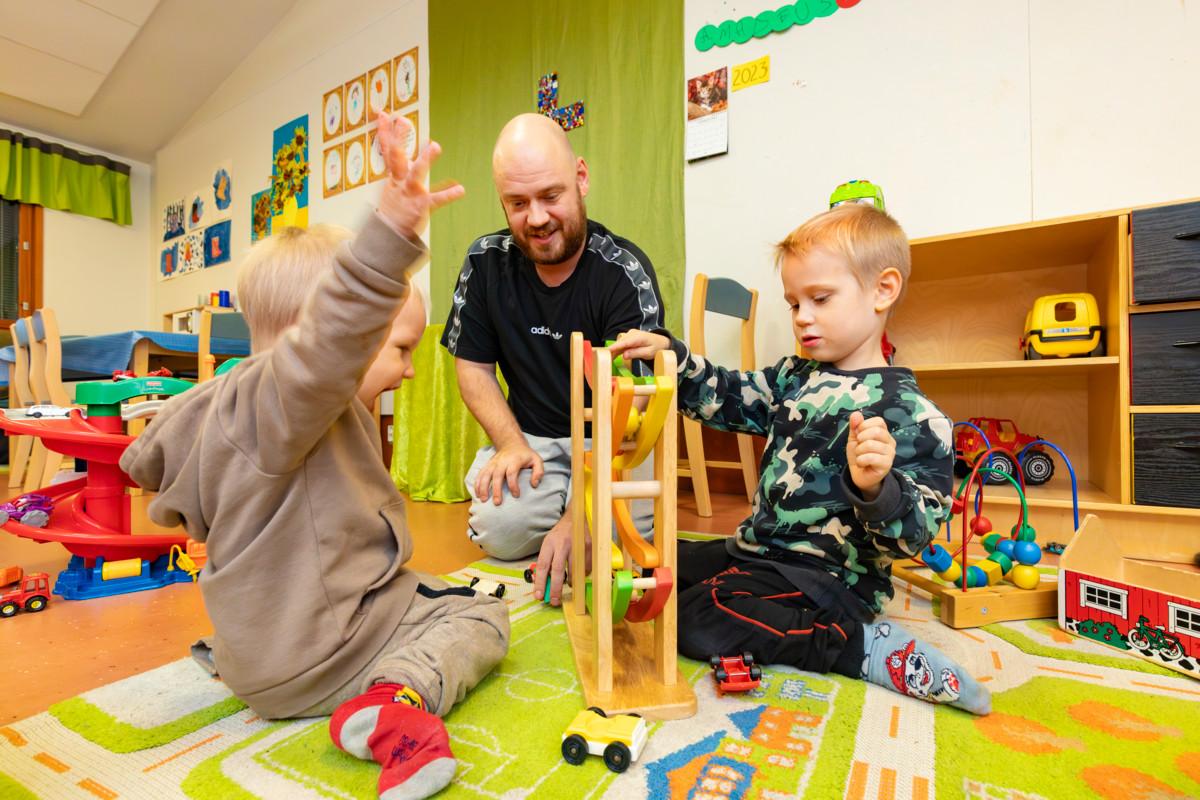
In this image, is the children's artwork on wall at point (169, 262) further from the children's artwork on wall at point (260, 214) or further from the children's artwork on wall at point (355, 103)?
the children's artwork on wall at point (355, 103)

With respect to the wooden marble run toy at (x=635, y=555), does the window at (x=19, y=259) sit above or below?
above

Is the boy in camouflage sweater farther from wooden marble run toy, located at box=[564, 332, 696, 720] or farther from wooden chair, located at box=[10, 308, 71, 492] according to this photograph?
wooden chair, located at box=[10, 308, 71, 492]

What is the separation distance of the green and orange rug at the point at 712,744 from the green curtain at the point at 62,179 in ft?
17.0

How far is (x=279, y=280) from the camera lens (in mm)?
658

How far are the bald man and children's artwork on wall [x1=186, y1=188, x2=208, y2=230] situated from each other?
3985 millimetres

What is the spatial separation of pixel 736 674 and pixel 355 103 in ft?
11.7

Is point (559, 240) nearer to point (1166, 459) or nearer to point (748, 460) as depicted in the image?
point (748, 460)

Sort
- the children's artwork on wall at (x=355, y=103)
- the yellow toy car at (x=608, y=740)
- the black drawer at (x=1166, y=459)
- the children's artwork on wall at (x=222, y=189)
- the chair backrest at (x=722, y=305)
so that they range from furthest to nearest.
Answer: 1. the children's artwork on wall at (x=222, y=189)
2. the children's artwork on wall at (x=355, y=103)
3. the chair backrest at (x=722, y=305)
4. the black drawer at (x=1166, y=459)
5. the yellow toy car at (x=608, y=740)

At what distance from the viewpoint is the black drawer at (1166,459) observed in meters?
1.28

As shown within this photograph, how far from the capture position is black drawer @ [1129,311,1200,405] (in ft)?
4.22

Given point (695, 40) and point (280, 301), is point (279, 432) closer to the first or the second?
point (280, 301)

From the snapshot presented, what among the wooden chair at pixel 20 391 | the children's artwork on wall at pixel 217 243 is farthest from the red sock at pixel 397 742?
the children's artwork on wall at pixel 217 243

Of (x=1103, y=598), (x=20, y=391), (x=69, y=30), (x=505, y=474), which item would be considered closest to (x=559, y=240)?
(x=505, y=474)

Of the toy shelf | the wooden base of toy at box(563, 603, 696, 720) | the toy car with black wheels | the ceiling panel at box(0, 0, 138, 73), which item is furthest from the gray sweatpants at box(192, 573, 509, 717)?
the ceiling panel at box(0, 0, 138, 73)
